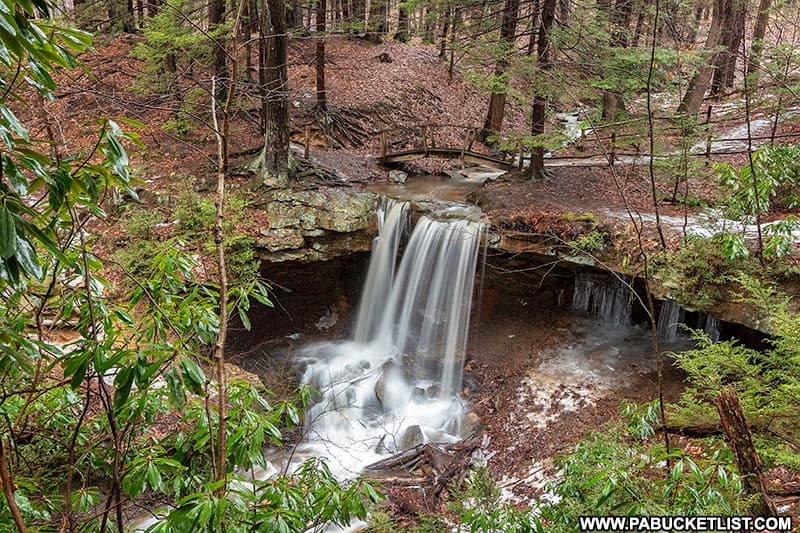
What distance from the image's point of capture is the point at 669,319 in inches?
368

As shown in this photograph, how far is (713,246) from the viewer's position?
761 centimetres

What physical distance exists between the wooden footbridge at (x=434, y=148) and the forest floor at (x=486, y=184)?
54 centimetres

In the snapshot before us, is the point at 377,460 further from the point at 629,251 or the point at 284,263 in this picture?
the point at 629,251

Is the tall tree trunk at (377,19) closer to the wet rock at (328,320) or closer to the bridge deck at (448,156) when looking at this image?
the bridge deck at (448,156)

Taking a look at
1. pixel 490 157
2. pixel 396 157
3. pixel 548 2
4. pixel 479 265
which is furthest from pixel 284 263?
pixel 548 2

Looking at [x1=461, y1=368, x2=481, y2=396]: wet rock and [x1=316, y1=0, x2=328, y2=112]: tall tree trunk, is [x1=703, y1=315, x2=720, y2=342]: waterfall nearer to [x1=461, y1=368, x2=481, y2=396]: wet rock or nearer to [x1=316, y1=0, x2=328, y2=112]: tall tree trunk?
[x1=461, y1=368, x2=481, y2=396]: wet rock

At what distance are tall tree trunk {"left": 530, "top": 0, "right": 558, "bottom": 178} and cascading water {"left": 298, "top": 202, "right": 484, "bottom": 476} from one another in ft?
8.77

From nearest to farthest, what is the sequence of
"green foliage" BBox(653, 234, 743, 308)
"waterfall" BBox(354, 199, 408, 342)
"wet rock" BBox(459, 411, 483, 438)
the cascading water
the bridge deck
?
"green foliage" BBox(653, 234, 743, 308)
"wet rock" BBox(459, 411, 483, 438)
the cascading water
"waterfall" BBox(354, 199, 408, 342)
the bridge deck

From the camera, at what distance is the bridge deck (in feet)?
44.4

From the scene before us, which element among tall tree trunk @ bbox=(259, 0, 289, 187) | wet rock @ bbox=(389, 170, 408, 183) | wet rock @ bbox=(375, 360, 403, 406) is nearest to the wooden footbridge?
wet rock @ bbox=(389, 170, 408, 183)

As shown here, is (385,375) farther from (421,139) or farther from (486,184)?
(421,139)

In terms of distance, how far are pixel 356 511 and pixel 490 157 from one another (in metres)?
12.3

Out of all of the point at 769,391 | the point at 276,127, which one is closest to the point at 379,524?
the point at 769,391

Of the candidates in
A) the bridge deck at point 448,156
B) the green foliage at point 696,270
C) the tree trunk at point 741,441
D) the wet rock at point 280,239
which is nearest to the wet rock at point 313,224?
the wet rock at point 280,239
